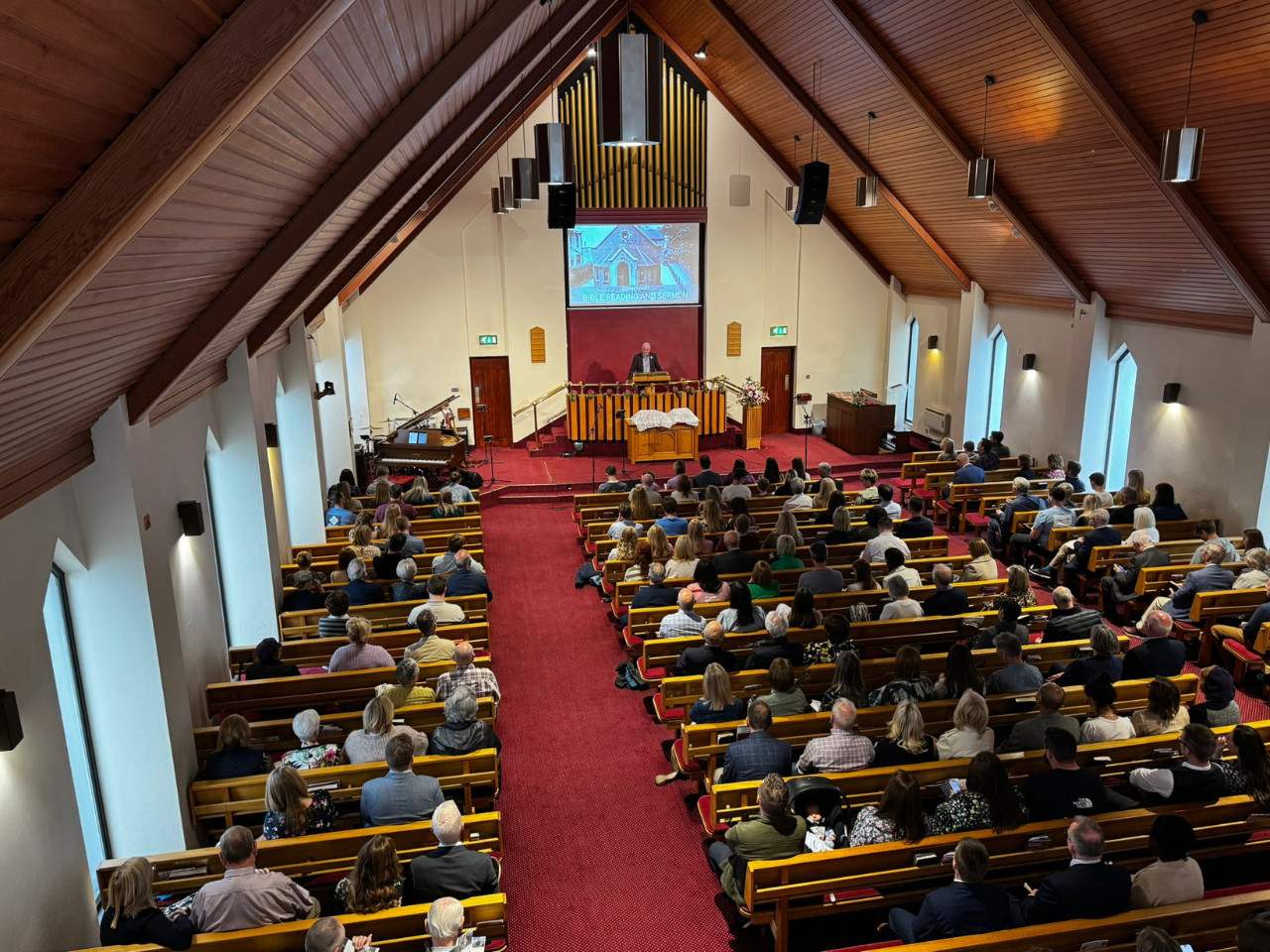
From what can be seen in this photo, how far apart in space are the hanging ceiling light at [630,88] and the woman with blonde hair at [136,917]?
3.86 metres

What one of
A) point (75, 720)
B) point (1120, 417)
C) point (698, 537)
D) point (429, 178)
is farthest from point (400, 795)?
point (1120, 417)

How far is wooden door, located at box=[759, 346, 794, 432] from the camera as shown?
18000 mm

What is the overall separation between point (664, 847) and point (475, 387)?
41.1 feet

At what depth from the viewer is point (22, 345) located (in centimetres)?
267

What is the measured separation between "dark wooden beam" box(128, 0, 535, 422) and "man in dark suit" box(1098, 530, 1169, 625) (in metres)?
7.32

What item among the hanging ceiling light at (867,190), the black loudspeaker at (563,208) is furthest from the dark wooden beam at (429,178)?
the hanging ceiling light at (867,190)

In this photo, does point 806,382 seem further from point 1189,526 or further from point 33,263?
point 33,263

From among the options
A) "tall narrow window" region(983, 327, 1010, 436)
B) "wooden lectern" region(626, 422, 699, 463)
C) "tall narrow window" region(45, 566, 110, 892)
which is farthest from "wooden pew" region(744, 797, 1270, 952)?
"tall narrow window" region(983, 327, 1010, 436)

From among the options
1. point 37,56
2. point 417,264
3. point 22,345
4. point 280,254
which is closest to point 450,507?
point 280,254

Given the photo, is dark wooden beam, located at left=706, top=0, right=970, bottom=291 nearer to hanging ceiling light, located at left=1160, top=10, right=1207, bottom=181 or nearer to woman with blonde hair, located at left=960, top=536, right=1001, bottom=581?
hanging ceiling light, located at left=1160, top=10, right=1207, bottom=181

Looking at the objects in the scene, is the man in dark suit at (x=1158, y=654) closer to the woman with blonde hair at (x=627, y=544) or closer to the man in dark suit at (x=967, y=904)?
the man in dark suit at (x=967, y=904)

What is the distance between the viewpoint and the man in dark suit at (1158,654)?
622 cm

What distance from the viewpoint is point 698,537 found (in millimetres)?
8836

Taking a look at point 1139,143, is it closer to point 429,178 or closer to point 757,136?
point 429,178
